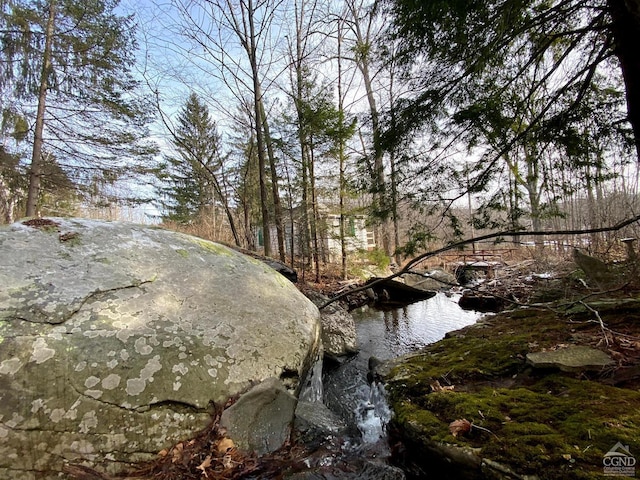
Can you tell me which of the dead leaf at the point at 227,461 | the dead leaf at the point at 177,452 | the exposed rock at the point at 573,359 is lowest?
the dead leaf at the point at 227,461

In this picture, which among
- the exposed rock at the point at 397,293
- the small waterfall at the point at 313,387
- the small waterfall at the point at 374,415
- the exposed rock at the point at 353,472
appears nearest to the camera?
the exposed rock at the point at 353,472

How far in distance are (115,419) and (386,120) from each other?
3.69 m

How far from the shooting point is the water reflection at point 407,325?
481cm

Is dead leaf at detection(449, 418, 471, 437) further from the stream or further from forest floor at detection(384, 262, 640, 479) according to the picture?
the stream

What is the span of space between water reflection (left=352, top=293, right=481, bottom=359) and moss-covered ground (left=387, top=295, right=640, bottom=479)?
1724mm

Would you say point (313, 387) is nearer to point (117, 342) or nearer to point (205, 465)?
point (205, 465)

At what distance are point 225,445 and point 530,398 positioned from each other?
6.30ft

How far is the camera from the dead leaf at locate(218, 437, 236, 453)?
1.65m

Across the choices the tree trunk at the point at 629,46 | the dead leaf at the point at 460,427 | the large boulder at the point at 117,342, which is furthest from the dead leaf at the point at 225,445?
the tree trunk at the point at 629,46

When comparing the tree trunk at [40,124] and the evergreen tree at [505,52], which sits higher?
the tree trunk at [40,124]

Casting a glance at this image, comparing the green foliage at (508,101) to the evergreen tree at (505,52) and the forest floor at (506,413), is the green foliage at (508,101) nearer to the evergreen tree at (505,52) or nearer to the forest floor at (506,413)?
the evergreen tree at (505,52)

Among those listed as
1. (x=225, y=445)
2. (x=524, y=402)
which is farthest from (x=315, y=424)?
(x=524, y=402)

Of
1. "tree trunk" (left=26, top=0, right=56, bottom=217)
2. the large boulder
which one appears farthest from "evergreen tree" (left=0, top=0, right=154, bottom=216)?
the large boulder

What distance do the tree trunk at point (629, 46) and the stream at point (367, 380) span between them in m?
3.12
